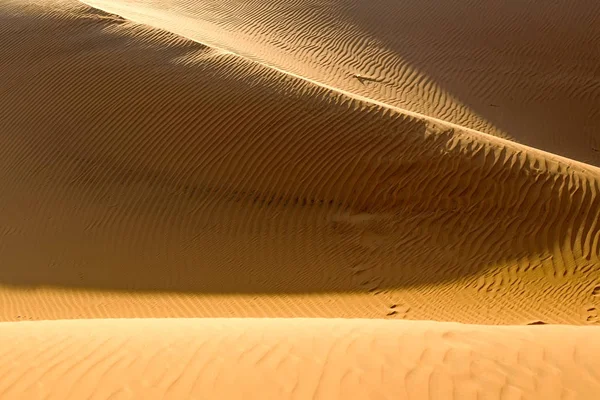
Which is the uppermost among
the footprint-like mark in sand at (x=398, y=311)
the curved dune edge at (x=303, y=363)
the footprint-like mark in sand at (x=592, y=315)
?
the curved dune edge at (x=303, y=363)

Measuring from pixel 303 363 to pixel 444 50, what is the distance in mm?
14200

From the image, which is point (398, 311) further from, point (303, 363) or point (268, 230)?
point (303, 363)

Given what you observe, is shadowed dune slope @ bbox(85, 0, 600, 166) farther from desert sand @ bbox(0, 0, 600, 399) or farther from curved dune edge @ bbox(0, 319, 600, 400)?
curved dune edge @ bbox(0, 319, 600, 400)

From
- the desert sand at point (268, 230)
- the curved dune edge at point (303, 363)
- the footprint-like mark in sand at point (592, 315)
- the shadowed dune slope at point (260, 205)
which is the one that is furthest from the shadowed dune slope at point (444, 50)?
the curved dune edge at point (303, 363)

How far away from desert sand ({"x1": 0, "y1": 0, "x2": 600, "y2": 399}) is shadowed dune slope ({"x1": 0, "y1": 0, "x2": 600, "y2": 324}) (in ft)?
0.10

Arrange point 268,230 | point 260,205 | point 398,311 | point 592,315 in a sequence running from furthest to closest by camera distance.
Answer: point 260,205 < point 268,230 < point 398,311 < point 592,315

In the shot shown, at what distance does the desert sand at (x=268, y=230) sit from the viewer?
163 inches

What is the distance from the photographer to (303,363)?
13.6 ft

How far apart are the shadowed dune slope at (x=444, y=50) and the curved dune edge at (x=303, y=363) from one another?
9749 mm

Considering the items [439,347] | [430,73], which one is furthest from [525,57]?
[439,347]

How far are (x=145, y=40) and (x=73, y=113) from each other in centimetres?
245

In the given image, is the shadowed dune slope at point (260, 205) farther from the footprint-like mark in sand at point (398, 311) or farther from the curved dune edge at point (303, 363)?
the curved dune edge at point (303, 363)

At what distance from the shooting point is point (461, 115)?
568 inches

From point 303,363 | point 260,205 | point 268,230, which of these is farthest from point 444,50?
A: point 303,363
